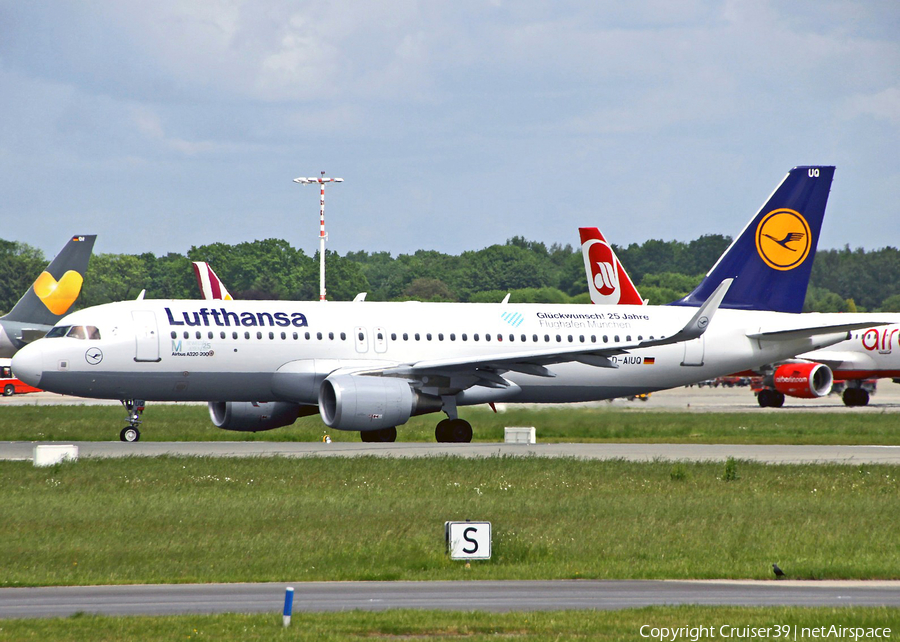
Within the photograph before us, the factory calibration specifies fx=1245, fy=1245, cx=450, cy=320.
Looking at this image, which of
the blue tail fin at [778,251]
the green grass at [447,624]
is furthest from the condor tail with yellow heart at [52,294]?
the green grass at [447,624]

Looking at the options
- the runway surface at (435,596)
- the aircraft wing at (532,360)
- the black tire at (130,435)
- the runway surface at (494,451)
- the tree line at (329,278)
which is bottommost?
the runway surface at (435,596)

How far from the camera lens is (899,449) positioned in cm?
3309

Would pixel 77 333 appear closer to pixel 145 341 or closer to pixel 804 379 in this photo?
pixel 145 341

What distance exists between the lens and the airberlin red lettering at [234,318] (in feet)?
108

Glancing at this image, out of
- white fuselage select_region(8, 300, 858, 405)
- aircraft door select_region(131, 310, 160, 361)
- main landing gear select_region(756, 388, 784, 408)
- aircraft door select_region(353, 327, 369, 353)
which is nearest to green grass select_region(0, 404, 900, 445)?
white fuselage select_region(8, 300, 858, 405)

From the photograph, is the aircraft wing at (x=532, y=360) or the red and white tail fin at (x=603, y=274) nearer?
the aircraft wing at (x=532, y=360)

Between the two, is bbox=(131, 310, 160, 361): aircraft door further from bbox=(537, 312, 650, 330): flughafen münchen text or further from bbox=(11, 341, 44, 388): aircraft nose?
bbox=(537, 312, 650, 330): flughafen münchen text

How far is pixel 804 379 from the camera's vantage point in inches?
2351

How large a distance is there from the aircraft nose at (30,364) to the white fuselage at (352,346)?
30mm

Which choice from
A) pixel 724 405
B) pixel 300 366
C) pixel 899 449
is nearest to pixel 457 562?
pixel 300 366

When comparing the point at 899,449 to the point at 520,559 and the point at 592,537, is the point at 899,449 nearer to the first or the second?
the point at 592,537

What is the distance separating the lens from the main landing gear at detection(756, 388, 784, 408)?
63125 mm

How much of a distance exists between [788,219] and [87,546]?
96.2ft

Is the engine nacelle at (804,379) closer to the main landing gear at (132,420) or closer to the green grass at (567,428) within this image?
the green grass at (567,428)
